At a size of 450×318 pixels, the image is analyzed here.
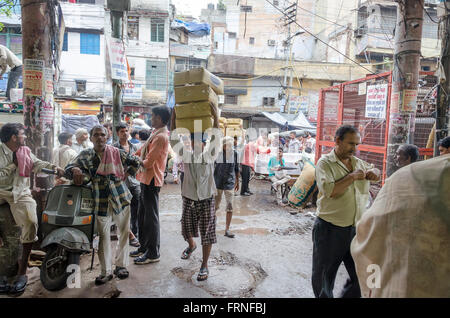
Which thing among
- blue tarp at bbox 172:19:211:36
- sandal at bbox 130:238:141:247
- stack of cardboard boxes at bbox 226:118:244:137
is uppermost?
blue tarp at bbox 172:19:211:36

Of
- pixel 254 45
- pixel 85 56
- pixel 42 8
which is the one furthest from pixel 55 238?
pixel 254 45

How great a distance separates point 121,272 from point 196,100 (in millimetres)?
2274

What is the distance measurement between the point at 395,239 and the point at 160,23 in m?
26.1

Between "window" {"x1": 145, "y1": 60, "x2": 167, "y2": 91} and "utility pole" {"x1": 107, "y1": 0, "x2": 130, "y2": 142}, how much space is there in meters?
20.3

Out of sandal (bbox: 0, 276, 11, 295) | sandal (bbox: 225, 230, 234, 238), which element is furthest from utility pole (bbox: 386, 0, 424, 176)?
sandal (bbox: 0, 276, 11, 295)

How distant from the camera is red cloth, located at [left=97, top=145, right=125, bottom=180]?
3494mm

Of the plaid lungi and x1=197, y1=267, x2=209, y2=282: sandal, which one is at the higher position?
the plaid lungi

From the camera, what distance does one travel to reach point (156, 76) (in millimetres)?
24547

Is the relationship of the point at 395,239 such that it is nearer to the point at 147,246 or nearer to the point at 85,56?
the point at 147,246

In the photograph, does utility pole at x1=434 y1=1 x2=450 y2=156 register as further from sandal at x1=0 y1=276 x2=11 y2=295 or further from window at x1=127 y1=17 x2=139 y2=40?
window at x1=127 y1=17 x2=139 y2=40

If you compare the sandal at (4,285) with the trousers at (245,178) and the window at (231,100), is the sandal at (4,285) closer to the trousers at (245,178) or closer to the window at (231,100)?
the trousers at (245,178)

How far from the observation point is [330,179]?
2701 mm

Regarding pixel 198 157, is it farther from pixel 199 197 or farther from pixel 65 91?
pixel 65 91

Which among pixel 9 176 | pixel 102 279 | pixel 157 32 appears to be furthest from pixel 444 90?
pixel 157 32
